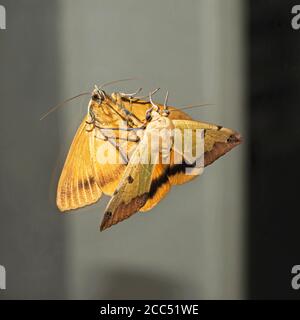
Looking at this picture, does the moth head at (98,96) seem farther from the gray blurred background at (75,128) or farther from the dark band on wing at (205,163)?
the dark band on wing at (205,163)

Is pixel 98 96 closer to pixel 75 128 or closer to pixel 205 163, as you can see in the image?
pixel 75 128

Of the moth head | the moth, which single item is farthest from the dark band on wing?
the moth head

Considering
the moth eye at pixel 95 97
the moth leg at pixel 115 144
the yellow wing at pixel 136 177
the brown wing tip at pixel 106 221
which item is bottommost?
the brown wing tip at pixel 106 221

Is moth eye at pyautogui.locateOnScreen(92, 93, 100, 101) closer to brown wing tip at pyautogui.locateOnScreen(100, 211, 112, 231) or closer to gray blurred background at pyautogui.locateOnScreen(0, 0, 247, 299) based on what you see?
gray blurred background at pyautogui.locateOnScreen(0, 0, 247, 299)

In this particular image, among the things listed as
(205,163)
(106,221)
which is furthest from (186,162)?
(106,221)

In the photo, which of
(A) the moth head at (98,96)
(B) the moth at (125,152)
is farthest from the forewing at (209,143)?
(A) the moth head at (98,96)

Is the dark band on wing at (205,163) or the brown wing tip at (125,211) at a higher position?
Answer: the dark band on wing at (205,163)

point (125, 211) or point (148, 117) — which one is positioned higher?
point (148, 117)

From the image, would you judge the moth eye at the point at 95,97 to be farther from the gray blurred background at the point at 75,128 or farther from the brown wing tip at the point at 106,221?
the brown wing tip at the point at 106,221
